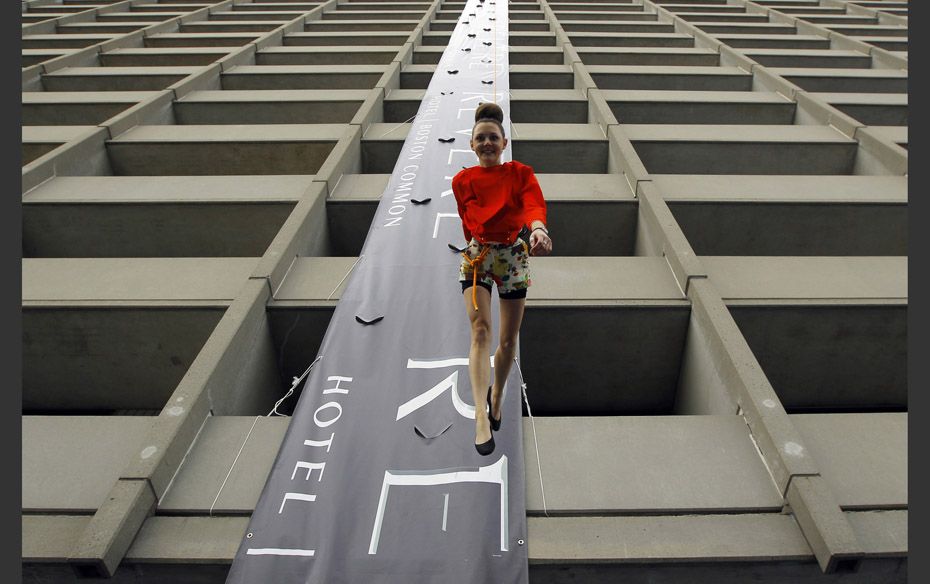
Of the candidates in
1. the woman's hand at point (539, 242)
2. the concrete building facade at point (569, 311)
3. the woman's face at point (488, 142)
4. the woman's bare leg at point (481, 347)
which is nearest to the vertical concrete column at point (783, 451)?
the concrete building facade at point (569, 311)

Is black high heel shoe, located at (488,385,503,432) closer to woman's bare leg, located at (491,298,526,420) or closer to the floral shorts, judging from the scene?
woman's bare leg, located at (491,298,526,420)

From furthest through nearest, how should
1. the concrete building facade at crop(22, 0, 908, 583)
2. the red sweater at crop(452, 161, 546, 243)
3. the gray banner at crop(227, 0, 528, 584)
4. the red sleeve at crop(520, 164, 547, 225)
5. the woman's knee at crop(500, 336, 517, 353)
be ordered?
the concrete building facade at crop(22, 0, 908, 583) < the woman's knee at crop(500, 336, 517, 353) < the gray banner at crop(227, 0, 528, 584) < the red sweater at crop(452, 161, 546, 243) < the red sleeve at crop(520, 164, 547, 225)

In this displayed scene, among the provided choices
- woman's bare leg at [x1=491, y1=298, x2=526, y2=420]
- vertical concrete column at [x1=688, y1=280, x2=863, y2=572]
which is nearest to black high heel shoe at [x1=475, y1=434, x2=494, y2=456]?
woman's bare leg at [x1=491, y1=298, x2=526, y2=420]

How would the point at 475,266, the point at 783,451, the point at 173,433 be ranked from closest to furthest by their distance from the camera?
the point at 475,266 < the point at 783,451 < the point at 173,433

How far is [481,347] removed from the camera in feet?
14.5

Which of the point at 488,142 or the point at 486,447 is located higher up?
the point at 488,142

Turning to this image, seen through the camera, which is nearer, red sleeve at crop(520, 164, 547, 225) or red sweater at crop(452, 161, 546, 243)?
red sleeve at crop(520, 164, 547, 225)

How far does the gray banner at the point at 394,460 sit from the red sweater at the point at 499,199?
1.54m

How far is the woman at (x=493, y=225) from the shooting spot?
4047mm

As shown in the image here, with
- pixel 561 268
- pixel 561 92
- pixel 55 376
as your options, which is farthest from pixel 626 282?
pixel 561 92

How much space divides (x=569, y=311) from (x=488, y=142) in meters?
4.21

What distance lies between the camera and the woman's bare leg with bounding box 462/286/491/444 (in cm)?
430

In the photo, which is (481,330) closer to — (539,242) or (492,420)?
(539,242)

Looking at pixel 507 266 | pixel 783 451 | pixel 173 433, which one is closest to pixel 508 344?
pixel 507 266
